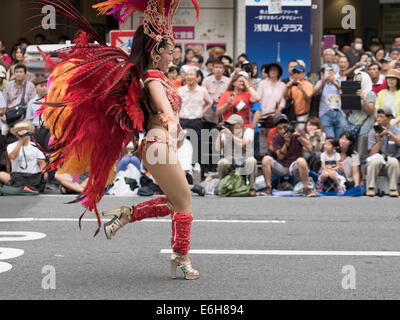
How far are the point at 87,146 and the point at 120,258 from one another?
134cm

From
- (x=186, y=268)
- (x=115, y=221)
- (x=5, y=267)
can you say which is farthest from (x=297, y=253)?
(x=5, y=267)

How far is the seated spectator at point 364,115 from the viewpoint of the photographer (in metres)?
11.5

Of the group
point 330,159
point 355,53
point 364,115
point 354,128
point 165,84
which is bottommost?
point 330,159

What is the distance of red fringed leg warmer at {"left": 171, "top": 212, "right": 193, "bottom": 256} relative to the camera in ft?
18.2

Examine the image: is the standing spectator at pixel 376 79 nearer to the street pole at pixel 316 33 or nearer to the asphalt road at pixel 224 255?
the street pole at pixel 316 33

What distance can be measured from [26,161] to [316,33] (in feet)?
21.5

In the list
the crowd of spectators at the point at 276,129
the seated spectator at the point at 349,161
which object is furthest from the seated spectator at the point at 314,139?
the seated spectator at the point at 349,161

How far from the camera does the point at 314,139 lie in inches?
450

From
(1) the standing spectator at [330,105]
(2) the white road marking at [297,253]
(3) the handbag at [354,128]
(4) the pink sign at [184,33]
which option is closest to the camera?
(2) the white road marking at [297,253]

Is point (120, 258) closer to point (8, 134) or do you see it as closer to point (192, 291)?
point (192, 291)

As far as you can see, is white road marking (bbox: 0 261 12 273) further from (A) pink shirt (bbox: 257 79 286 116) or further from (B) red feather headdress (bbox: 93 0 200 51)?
(A) pink shirt (bbox: 257 79 286 116)

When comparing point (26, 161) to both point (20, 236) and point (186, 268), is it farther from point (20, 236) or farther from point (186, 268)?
A: point (186, 268)

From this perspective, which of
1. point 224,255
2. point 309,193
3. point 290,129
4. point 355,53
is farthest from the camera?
point 355,53

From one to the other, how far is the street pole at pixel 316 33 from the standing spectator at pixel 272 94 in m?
1.70
